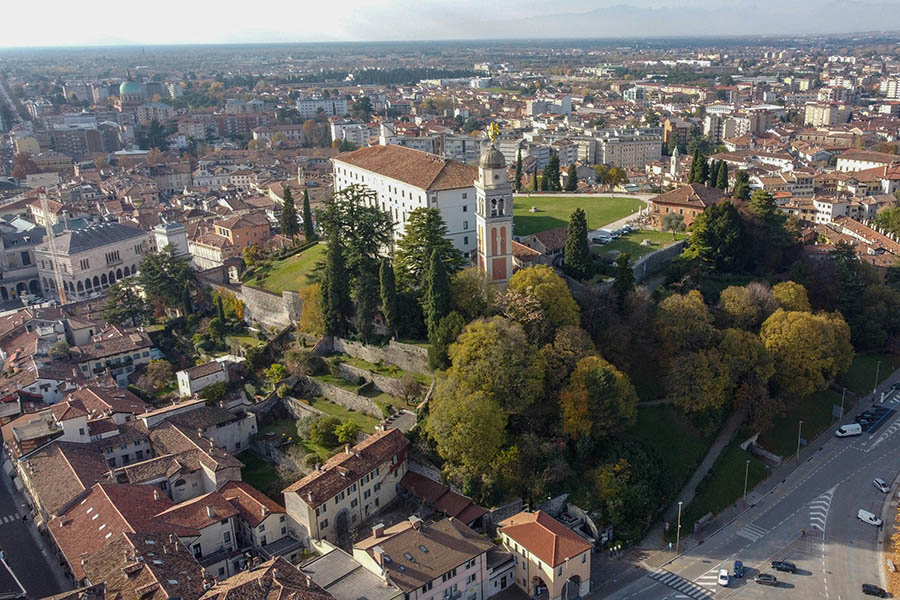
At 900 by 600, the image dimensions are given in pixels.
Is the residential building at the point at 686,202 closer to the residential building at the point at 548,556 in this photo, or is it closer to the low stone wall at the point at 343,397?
the low stone wall at the point at 343,397

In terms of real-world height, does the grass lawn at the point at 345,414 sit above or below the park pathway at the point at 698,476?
above

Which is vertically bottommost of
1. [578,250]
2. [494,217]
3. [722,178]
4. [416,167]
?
[578,250]

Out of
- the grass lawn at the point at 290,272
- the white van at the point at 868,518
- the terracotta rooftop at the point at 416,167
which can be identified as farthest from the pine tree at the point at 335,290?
the white van at the point at 868,518

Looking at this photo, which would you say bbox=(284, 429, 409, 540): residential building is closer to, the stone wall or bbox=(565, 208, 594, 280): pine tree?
the stone wall

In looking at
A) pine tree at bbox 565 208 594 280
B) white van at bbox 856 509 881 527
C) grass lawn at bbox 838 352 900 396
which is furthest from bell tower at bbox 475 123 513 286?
grass lawn at bbox 838 352 900 396

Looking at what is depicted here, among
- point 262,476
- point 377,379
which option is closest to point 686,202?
point 377,379

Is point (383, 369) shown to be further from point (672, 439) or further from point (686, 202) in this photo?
point (686, 202)

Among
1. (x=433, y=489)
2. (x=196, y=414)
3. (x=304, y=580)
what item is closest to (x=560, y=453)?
(x=433, y=489)
